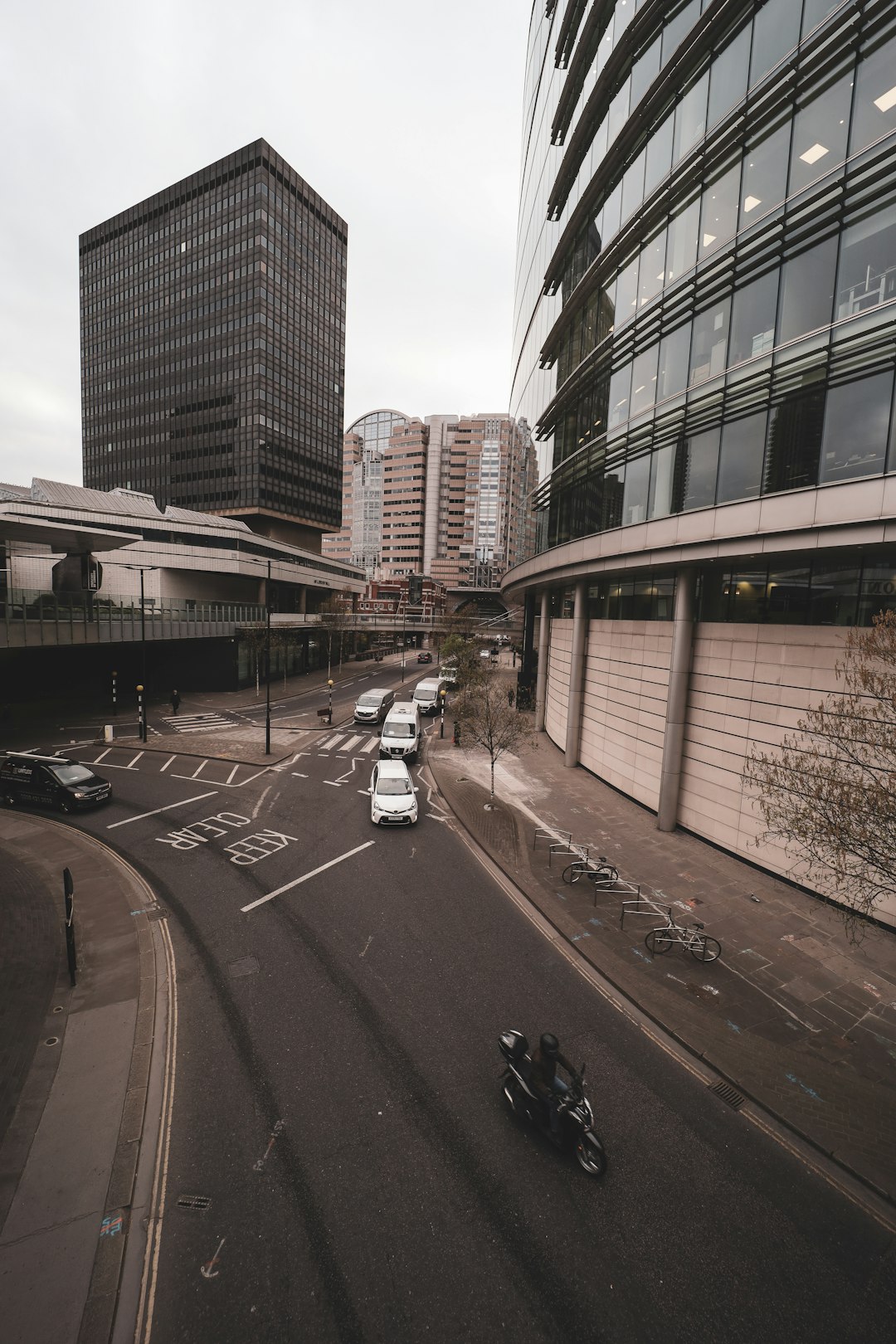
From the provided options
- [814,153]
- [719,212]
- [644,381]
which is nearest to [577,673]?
[644,381]

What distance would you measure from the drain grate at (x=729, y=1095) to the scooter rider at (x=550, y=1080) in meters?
2.60

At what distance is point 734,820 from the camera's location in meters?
15.0

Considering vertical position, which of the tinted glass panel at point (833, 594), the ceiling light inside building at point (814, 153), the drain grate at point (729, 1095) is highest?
the ceiling light inside building at point (814, 153)

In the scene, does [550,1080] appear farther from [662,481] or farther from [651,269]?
[651,269]

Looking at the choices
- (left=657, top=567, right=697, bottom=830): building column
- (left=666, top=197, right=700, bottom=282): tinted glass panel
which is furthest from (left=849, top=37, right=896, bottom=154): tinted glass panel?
(left=657, top=567, right=697, bottom=830): building column

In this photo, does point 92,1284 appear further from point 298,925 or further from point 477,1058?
point 298,925

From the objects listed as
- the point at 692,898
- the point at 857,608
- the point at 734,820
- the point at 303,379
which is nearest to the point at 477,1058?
the point at 692,898

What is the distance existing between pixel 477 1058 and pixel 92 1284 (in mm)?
4791

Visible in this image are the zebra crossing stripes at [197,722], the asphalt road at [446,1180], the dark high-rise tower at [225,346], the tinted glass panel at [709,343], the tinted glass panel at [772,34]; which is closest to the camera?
the asphalt road at [446,1180]

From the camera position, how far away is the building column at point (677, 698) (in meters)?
16.2

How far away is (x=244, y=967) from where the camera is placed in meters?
9.91

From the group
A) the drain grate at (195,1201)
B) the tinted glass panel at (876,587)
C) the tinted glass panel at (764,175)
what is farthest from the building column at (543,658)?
the drain grate at (195,1201)

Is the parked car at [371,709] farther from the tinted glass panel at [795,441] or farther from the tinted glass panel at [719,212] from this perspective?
the tinted glass panel at [719,212]

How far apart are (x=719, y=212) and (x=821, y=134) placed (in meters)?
2.97
